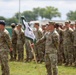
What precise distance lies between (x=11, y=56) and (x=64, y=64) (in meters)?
3.24

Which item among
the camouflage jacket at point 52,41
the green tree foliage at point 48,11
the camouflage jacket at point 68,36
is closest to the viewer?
the camouflage jacket at point 52,41

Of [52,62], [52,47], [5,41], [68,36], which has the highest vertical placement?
[5,41]

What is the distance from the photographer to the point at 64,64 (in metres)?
16.5

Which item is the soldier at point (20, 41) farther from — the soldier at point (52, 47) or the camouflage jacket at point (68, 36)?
the soldier at point (52, 47)

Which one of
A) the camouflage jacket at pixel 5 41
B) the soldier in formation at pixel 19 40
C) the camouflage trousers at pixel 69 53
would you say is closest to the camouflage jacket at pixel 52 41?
the camouflage jacket at pixel 5 41

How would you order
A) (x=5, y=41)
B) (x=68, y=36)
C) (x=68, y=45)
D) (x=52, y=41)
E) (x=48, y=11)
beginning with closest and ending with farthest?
(x=52, y=41) < (x=5, y=41) < (x=68, y=36) < (x=68, y=45) < (x=48, y=11)

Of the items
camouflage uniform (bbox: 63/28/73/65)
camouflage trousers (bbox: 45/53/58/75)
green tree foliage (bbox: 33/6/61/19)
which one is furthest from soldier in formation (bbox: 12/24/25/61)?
green tree foliage (bbox: 33/6/61/19)

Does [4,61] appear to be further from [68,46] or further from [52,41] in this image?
[68,46]

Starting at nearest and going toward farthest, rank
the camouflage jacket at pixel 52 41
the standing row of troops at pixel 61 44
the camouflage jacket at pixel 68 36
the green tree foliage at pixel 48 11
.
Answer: the camouflage jacket at pixel 52 41 < the camouflage jacket at pixel 68 36 < the standing row of troops at pixel 61 44 < the green tree foliage at pixel 48 11

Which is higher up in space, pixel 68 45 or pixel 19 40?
pixel 68 45

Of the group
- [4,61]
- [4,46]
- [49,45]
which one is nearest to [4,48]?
[4,46]

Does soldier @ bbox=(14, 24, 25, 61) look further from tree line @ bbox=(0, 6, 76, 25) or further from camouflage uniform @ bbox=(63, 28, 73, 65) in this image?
tree line @ bbox=(0, 6, 76, 25)

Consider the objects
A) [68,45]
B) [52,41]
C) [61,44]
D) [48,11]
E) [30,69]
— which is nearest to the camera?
[52,41]

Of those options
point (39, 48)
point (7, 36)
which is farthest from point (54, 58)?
point (39, 48)
